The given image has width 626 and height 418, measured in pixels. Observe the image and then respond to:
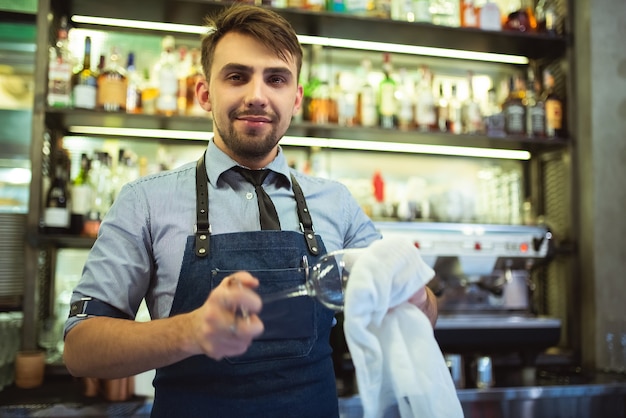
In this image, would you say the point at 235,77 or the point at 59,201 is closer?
the point at 235,77

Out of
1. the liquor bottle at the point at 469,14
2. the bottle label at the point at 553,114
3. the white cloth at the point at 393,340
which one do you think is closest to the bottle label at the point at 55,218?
the white cloth at the point at 393,340

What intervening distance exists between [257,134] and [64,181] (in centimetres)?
142

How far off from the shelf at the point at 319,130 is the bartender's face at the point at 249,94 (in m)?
1.09

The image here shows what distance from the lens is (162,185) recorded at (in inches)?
51.9

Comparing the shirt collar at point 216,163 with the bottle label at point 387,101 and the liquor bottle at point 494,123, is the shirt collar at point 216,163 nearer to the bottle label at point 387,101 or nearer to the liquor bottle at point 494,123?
the bottle label at point 387,101

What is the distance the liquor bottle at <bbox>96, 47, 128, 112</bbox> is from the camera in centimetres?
235

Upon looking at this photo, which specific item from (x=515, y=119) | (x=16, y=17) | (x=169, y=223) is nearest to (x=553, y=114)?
(x=515, y=119)

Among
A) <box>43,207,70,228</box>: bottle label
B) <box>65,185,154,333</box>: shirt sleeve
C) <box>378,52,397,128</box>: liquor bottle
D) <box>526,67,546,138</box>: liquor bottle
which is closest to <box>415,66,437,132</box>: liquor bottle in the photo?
<box>378,52,397,128</box>: liquor bottle

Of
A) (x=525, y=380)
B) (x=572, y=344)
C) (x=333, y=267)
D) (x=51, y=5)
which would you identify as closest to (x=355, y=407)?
(x=525, y=380)

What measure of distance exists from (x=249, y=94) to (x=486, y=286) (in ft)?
5.49

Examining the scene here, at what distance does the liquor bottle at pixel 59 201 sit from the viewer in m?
2.23

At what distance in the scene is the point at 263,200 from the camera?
138 cm

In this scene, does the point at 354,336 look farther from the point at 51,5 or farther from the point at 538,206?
the point at 538,206

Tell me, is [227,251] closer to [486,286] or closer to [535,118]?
[486,286]
